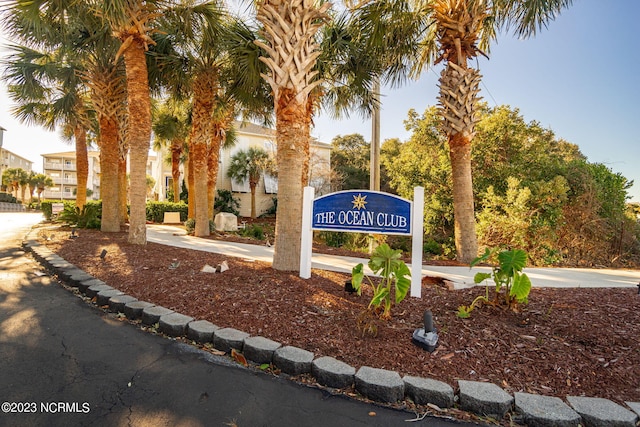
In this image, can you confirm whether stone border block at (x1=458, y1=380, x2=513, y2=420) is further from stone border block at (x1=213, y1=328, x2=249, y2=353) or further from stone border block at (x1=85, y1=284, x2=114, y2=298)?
stone border block at (x1=85, y1=284, x2=114, y2=298)

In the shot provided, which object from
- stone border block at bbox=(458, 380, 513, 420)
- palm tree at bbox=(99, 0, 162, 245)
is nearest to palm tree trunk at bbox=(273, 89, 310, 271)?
stone border block at bbox=(458, 380, 513, 420)

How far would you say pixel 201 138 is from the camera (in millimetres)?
10680

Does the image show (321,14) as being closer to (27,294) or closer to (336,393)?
(336,393)

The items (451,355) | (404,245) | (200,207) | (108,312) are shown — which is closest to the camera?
(451,355)

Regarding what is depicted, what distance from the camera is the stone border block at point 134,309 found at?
11.9 feet

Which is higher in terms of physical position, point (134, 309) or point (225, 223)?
point (225, 223)

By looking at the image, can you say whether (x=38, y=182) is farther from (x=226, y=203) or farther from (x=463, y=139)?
(x=463, y=139)

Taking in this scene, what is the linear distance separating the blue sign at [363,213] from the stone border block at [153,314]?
2.26 meters

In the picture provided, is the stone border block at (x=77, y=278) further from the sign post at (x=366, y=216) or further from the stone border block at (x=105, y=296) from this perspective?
the sign post at (x=366, y=216)

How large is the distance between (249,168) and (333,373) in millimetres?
21748

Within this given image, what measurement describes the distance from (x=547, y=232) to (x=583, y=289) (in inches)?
183

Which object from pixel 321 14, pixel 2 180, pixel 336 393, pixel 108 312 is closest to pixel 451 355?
pixel 336 393

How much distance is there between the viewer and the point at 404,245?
470 inches

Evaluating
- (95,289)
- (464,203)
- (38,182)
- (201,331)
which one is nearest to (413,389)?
(201,331)
